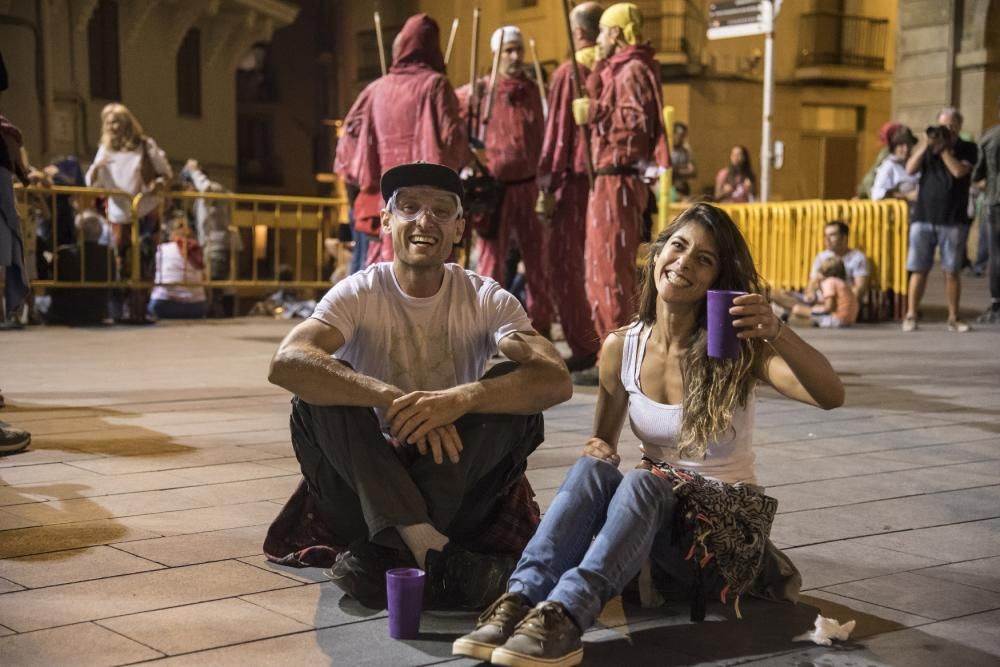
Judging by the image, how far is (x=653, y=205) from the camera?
8.89 metres

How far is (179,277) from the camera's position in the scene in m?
15.3

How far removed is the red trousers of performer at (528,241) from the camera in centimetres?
983

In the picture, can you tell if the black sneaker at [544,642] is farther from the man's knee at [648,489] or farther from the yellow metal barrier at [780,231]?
the yellow metal barrier at [780,231]

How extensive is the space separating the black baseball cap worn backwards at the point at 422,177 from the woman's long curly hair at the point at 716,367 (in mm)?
692

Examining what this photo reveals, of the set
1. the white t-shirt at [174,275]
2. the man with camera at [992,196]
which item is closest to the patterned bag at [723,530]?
the man with camera at [992,196]

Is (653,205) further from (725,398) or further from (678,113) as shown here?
(678,113)

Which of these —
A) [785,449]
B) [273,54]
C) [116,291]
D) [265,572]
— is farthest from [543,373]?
[273,54]

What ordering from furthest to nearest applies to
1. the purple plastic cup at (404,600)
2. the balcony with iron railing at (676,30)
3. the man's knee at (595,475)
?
the balcony with iron railing at (676,30)
the man's knee at (595,475)
the purple plastic cup at (404,600)

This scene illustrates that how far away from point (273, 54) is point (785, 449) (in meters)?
34.2

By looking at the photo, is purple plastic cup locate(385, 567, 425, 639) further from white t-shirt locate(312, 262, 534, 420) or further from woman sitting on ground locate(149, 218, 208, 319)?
woman sitting on ground locate(149, 218, 208, 319)

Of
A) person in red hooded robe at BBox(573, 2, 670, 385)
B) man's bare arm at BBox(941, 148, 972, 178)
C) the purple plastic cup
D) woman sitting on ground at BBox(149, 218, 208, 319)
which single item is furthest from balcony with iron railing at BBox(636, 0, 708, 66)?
the purple plastic cup

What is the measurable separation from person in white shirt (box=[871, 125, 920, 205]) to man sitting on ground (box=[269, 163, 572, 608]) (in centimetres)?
1239

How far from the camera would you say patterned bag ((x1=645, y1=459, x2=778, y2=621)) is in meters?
3.55

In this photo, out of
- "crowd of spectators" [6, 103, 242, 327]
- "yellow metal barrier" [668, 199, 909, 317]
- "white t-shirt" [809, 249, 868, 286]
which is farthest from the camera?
"yellow metal barrier" [668, 199, 909, 317]
